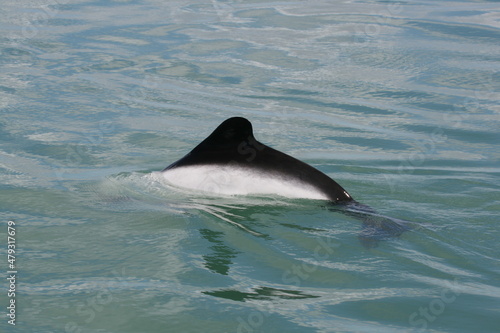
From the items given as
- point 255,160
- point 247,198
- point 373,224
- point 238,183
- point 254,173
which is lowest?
point 373,224

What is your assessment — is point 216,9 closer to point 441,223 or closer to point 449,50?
point 449,50

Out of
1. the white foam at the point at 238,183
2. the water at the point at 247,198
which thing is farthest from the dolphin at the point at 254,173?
the water at the point at 247,198

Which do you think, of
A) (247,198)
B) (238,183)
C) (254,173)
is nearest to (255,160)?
(254,173)

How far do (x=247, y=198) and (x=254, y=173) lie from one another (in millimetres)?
268

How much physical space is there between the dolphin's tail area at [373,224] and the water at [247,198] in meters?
0.09

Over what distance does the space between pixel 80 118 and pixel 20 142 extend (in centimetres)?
188

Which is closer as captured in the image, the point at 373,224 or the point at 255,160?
the point at 373,224

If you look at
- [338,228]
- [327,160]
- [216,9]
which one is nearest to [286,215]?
[338,228]

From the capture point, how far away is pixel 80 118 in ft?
43.4

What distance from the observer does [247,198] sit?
7805 mm

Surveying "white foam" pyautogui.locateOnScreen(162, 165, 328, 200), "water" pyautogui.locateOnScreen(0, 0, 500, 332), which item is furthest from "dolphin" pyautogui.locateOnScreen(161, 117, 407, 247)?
"water" pyautogui.locateOnScreen(0, 0, 500, 332)

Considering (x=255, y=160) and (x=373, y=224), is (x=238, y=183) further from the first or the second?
(x=373, y=224)

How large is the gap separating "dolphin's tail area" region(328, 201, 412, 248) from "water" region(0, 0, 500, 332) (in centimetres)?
9

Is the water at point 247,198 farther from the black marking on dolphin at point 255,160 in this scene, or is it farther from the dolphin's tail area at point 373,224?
the black marking on dolphin at point 255,160
